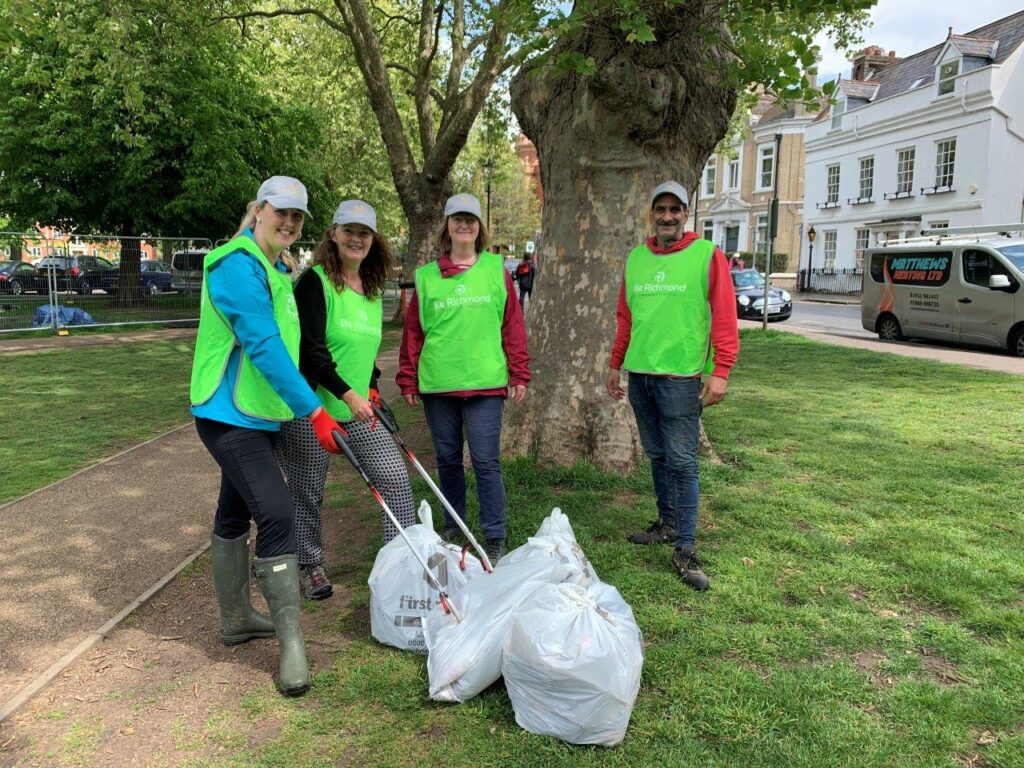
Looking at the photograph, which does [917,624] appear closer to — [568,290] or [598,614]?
[598,614]

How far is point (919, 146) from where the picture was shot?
31.9 metres

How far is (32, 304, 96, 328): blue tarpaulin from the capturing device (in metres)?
16.5

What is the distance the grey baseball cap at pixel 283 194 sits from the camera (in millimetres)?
3002

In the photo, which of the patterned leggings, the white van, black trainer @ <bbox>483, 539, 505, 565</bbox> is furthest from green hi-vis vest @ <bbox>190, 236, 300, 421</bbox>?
the white van

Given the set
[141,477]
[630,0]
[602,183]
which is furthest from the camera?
[141,477]

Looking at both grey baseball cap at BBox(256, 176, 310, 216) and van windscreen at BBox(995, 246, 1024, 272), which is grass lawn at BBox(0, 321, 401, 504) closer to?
grey baseball cap at BBox(256, 176, 310, 216)

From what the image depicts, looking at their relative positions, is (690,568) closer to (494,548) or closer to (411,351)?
(494,548)

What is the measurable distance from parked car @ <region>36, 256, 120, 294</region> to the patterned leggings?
587 inches

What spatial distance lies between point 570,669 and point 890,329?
632 inches

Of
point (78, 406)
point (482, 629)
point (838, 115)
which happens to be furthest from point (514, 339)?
point (838, 115)

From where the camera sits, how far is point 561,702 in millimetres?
2545

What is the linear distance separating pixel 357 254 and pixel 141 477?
3.59 metres

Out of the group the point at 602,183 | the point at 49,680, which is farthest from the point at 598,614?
the point at 602,183

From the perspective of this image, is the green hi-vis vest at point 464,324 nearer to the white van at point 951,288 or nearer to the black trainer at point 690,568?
the black trainer at point 690,568
